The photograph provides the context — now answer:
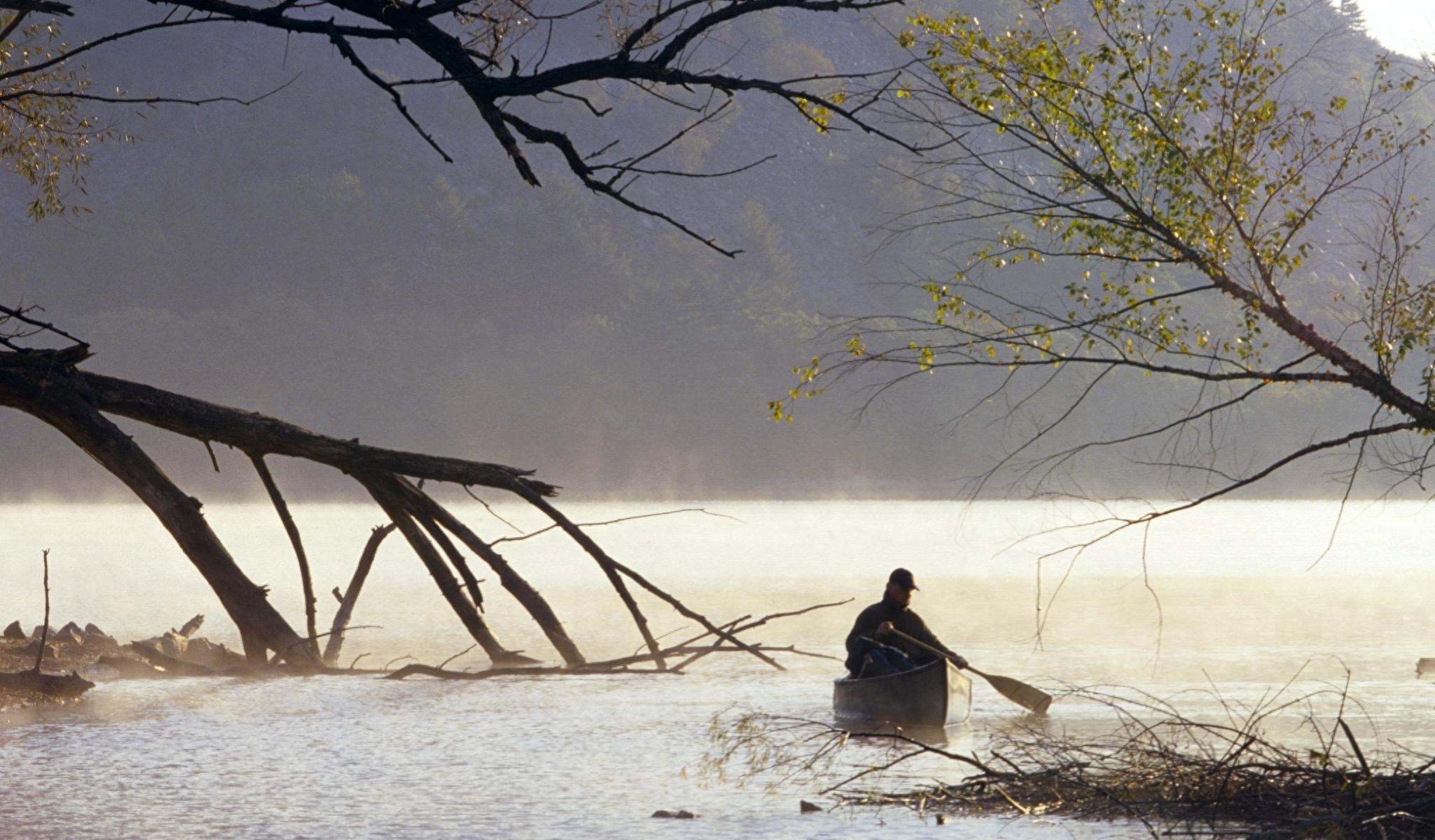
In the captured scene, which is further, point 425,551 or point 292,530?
point 425,551

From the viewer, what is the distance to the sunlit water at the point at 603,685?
10938mm

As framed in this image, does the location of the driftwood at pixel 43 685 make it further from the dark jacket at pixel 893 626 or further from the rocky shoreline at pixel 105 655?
the dark jacket at pixel 893 626

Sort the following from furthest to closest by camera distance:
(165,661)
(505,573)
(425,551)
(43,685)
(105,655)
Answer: (105,655) → (165,661) → (43,685) → (425,551) → (505,573)

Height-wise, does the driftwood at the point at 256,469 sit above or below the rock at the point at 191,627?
above

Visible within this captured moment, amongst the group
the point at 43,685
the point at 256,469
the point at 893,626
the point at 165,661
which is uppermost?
the point at 256,469

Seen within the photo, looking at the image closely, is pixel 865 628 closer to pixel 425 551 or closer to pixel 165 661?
pixel 425 551

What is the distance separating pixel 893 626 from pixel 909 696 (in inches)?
36.9

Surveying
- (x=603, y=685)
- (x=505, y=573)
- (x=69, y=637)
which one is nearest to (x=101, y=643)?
(x=69, y=637)

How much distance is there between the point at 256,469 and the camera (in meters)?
12.3

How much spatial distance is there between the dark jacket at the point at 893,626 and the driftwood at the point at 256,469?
10.3 ft

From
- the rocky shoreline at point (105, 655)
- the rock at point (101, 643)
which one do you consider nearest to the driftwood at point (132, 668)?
the rocky shoreline at point (105, 655)

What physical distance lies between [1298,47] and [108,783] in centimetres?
13328

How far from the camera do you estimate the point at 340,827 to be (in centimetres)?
1042

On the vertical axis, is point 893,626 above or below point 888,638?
above
